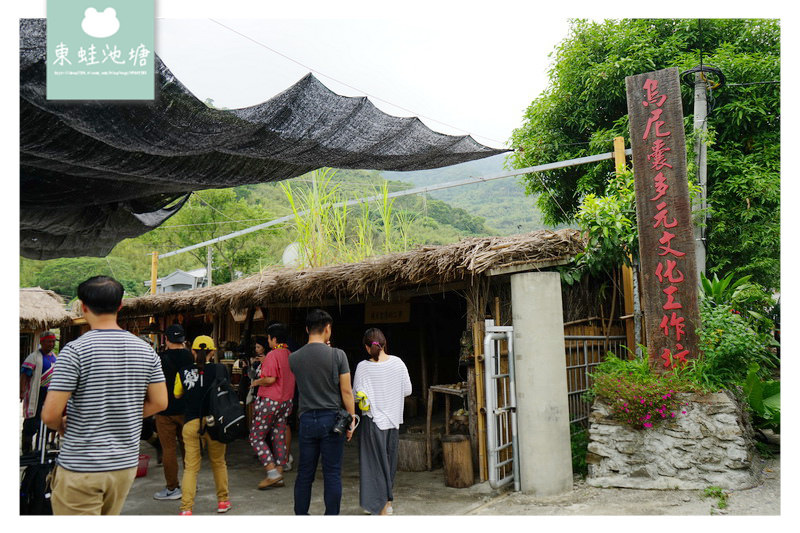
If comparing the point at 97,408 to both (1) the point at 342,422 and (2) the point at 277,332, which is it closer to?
(1) the point at 342,422

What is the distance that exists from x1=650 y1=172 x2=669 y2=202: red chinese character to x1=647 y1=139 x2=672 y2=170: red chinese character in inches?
3.6

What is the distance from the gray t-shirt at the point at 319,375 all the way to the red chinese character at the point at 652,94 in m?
4.13

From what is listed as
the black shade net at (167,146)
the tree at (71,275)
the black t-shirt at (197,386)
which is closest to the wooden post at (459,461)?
the black t-shirt at (197,386)

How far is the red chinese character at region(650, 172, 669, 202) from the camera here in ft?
19.5

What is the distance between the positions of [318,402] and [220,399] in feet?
3.19

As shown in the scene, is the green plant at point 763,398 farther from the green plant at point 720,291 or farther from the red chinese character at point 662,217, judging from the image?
the red chinese character at point 662,217

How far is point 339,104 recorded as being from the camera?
4.64 m

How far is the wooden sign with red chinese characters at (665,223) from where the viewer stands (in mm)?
5781

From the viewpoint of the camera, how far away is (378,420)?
488cm

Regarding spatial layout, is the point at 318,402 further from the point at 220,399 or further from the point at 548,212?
the point at 548,212

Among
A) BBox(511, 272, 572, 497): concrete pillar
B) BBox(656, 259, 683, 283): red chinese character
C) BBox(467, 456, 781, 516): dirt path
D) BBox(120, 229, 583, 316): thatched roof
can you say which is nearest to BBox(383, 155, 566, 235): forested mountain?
BBox(120, 229, 583, 316): thatched roof

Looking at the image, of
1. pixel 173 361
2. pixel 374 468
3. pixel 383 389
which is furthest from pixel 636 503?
pixel 173 361

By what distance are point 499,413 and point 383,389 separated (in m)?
1.34

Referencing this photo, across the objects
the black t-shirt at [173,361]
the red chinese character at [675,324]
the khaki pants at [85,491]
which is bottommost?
the khaki pants at [85,491]
